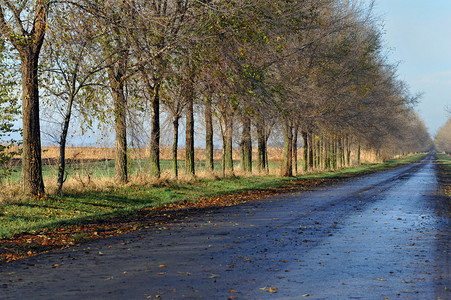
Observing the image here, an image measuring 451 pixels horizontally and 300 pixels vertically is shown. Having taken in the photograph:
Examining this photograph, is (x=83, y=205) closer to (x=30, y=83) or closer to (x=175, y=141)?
(x=30, y=83)

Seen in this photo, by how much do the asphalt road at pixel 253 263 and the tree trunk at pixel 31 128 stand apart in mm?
5102

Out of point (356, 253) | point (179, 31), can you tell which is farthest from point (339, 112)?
point (356, 253)

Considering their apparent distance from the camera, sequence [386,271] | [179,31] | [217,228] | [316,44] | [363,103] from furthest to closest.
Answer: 1. [363,103]
2. [316,44]
3. [179,31]
4. [217,228]
5. [386,271]

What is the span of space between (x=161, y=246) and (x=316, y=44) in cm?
2127

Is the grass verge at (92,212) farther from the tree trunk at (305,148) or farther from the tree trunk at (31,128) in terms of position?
the tree trunk at (305,148)

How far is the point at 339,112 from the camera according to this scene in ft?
114

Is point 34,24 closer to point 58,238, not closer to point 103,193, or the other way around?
point 103,193

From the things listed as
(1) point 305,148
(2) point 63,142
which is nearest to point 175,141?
(2) point 63,142

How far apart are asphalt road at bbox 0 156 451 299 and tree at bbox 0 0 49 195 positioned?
5.20 m

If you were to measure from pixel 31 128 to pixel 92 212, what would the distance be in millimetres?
3040

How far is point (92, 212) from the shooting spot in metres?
15.0

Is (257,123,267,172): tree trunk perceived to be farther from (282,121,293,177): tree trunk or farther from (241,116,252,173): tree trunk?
(282,121,293,177): tree trunk

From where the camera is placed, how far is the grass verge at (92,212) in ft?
33.2

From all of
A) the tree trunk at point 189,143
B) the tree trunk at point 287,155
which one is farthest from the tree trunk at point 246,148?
the tree trunk at point 189,143
